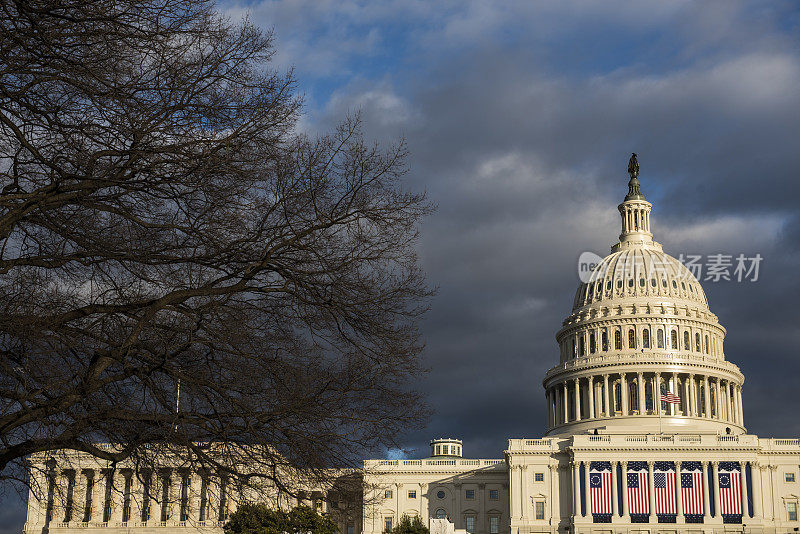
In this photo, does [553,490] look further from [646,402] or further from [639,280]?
[639,280]

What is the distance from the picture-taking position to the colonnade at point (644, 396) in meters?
146

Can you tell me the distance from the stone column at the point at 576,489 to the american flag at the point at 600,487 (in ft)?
4.14

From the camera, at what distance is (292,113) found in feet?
54.4

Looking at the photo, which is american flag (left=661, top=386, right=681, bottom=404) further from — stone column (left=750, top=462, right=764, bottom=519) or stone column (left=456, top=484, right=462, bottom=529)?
stone column (left=456, top=484, right=462, bottom=529)

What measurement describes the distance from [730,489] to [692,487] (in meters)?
4.00

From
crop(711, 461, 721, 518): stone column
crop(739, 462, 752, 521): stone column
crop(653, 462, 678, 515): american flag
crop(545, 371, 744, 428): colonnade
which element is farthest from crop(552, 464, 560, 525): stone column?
crop(545, 371, 744, 428): colonnade

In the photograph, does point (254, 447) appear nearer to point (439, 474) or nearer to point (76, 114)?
point (76, 114)

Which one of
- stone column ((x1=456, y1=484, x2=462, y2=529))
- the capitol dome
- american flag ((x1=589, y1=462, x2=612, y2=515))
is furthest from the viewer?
the capitol dome

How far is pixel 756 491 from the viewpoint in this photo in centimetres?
12106

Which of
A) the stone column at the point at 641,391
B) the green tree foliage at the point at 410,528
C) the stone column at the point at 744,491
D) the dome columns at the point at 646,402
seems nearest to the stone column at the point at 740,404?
the dome columns at the point at 646,402

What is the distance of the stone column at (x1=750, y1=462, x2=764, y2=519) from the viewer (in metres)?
120

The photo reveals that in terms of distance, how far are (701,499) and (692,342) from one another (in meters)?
36.5

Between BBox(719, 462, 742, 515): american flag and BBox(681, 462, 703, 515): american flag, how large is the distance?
2.18m

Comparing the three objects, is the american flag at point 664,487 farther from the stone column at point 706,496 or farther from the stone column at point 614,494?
the stone column at point 614,494
